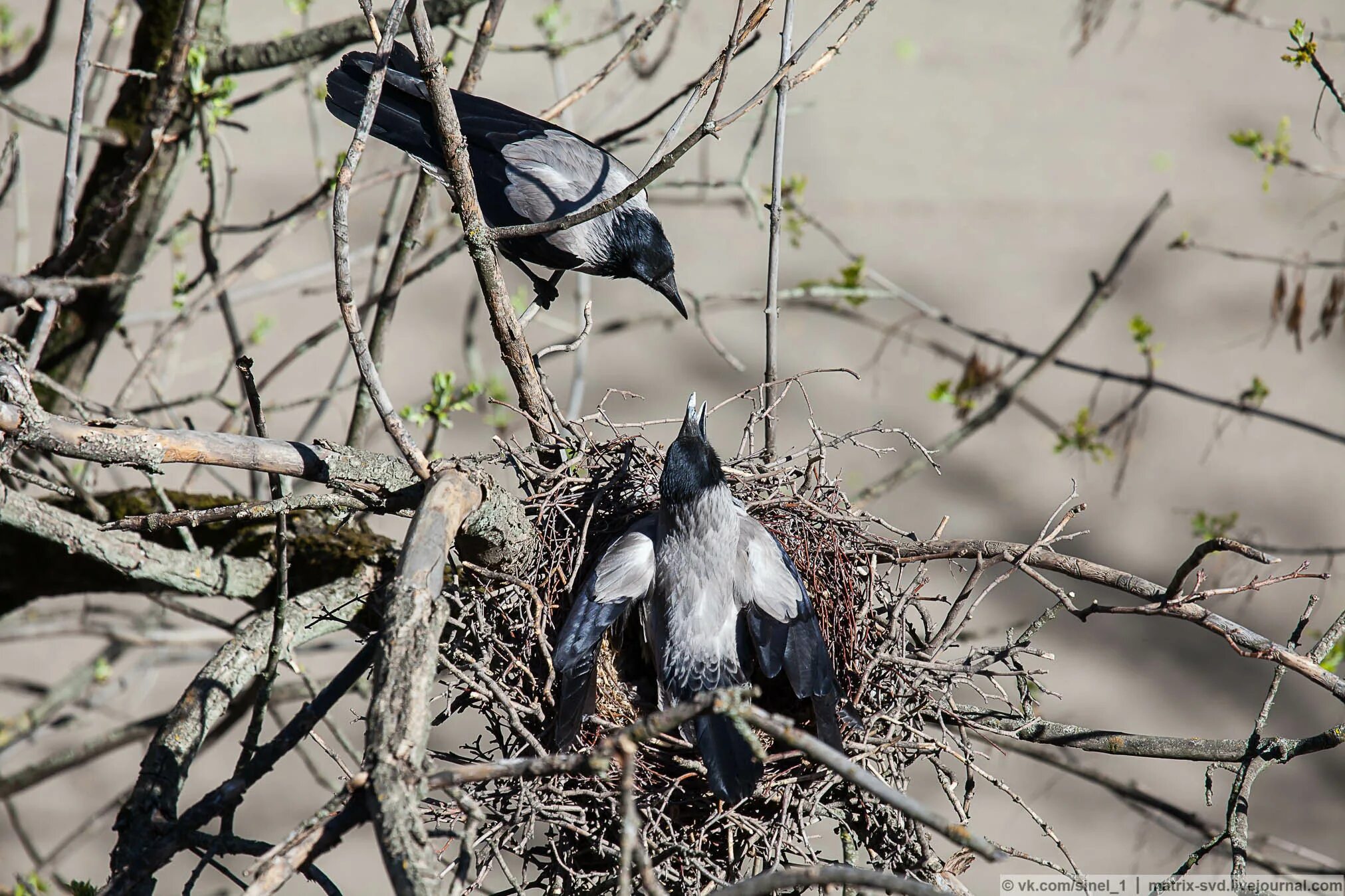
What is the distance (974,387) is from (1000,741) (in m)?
1.46

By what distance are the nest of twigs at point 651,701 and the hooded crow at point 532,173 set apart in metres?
0.65

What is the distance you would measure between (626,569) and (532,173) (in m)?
1.25

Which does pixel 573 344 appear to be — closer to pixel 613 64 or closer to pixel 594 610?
pixel 594 610

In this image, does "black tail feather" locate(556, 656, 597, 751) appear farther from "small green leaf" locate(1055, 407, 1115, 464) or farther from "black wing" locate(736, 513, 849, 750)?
"small green leaf" locate(1055, 407, 1115, 464)

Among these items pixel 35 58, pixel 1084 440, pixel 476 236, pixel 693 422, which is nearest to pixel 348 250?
pixel 476 236

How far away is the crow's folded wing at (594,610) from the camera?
90.1 inches

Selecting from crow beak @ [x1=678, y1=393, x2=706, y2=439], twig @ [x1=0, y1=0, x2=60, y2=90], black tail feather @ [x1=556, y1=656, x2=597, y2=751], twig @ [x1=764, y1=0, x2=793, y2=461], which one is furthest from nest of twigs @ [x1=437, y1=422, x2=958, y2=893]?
twig @ [x1=0, y1=0, x2=60, y2=90]

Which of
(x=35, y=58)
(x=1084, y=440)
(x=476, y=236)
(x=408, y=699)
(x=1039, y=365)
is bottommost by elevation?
(x=408, y=699)

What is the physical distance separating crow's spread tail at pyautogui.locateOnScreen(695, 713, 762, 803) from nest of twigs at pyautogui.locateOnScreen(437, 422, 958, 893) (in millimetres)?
63

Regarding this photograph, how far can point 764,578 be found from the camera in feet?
8.82

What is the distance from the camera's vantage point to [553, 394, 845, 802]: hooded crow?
98.9 inches

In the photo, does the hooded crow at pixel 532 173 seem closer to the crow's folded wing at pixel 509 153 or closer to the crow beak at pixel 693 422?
the crow's folded wing at pixel 509 153

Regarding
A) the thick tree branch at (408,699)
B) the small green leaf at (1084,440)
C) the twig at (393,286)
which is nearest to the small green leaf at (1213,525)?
the small green leaf at (1084,440)

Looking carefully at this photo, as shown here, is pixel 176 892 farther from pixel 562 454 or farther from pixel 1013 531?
pixel 1013 531
